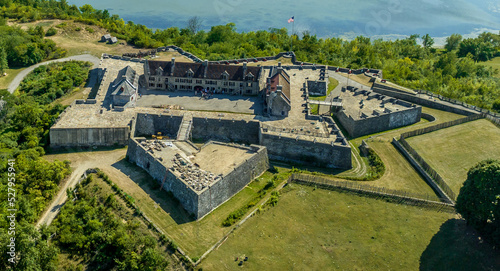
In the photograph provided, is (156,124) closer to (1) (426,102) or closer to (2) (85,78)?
(2) (85,78)

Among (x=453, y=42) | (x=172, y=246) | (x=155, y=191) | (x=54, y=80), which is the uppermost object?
(x=453, y=42)

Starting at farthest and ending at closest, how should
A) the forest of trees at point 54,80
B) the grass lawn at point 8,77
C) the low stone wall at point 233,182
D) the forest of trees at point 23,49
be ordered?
the forest of trees at point 23,49 → the grass lawn at point 8,77 → the forest of trees at point 54,80 → the low stone wall at point 233,182

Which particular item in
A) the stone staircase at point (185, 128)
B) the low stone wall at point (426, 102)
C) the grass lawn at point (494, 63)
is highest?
the grass lawn at point (494, 63)

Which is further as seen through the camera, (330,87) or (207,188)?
(330,87)

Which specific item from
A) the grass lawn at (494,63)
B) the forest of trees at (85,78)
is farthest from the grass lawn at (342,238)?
the grass lawn at (494,63)

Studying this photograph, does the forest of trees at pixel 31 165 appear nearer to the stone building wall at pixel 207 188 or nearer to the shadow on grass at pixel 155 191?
the shadow on grass at pixel 155 191

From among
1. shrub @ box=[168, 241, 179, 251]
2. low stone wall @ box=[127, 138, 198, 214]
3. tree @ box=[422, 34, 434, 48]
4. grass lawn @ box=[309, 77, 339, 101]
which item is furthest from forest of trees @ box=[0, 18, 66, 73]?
tree @ box=[422, 34, 434, 48]

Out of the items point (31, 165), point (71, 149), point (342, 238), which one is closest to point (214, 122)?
point (71, 149)

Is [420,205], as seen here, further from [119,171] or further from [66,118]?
[66,118]
